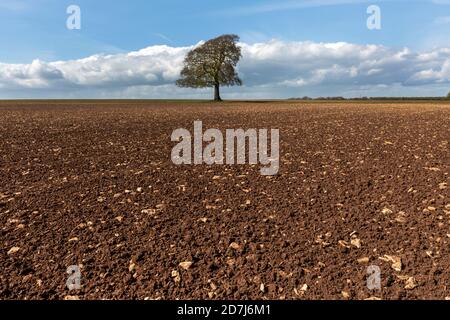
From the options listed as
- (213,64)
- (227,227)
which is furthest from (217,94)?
(227,227)

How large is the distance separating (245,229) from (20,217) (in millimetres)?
5024

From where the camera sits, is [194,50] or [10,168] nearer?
[10,168]

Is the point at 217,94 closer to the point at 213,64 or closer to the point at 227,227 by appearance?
the point at 213,64

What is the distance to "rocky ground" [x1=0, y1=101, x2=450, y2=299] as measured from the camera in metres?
6.22

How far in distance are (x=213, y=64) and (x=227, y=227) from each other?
67.5 meters

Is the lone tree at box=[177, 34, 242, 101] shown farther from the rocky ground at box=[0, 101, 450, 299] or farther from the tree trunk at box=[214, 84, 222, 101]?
the rocky ground at box=[0, 101, 450, 299]

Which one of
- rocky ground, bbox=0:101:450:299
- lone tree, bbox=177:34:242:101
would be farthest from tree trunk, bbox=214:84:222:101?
rocky ground, bbox=0:101:450:299

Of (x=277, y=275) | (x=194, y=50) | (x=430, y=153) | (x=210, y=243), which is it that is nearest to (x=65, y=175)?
(x=210, y=243)

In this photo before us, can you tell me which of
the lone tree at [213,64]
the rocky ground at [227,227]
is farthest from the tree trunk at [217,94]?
the rocky ground at [227,227]

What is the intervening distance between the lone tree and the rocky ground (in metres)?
61.2

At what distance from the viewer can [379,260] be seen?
676 cm

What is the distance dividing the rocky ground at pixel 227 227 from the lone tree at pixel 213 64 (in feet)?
201

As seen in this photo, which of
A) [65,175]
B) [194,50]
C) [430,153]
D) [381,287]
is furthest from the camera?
[194,50]

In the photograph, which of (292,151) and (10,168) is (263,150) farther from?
(10,168)
